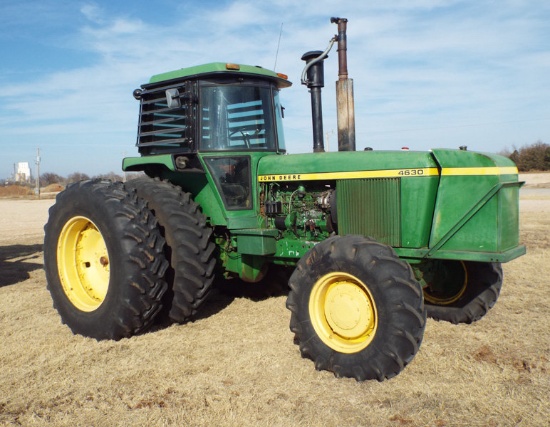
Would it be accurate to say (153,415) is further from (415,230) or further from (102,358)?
(415,230)

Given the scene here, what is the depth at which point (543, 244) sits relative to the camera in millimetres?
9836

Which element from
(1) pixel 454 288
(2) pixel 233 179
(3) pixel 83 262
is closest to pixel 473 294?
(1) pixel 454 288

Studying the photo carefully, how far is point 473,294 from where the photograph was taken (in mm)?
5094

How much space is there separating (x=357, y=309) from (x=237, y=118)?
2357mm

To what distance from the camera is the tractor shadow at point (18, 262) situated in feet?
24.8

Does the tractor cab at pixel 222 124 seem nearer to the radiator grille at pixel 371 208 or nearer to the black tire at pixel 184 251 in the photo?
the black tire at pixel 184 251

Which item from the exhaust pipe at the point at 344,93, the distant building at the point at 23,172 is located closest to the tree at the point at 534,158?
the exhaust pipe at the point at 344,93

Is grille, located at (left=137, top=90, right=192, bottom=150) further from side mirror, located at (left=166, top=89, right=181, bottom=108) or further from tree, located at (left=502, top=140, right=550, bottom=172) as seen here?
tree, located at (left=502, top=140, right=550, bottom=172)

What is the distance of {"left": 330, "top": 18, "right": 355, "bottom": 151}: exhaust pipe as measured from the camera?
22.1ft

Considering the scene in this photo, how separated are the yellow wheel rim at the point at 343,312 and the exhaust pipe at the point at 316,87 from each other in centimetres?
184

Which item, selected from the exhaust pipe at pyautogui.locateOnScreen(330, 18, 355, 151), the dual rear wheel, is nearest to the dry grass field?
the dual rear wheel

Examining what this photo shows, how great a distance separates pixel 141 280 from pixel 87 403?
128 cm

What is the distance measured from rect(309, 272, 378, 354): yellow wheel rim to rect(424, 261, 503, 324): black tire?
1.58 meters

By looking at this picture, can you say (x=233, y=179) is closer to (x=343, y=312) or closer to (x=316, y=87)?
(x=316, y=87)
